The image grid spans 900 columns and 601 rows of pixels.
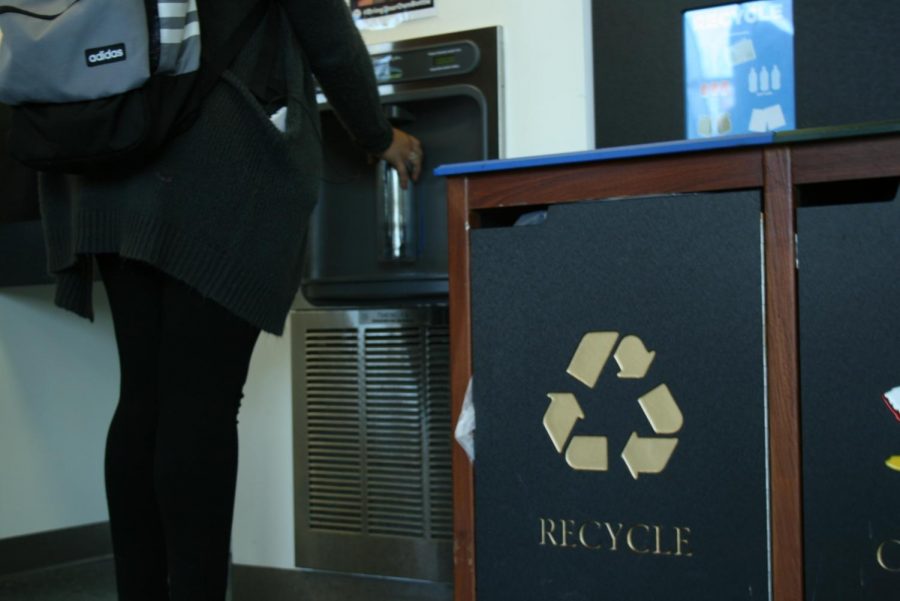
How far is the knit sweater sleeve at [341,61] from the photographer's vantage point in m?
1.05

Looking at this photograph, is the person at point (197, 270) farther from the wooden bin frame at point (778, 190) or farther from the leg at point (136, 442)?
the wooden bin frame at point (778, 190)

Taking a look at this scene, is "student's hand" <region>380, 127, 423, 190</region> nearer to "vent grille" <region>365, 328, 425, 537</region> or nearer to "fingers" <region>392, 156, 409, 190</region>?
"fingers" <region>392, 156, 409, 190</region>

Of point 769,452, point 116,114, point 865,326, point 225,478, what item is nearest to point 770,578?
point 769,452

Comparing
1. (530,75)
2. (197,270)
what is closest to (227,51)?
(197,270)

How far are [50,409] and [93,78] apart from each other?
1.40m

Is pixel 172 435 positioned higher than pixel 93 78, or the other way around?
pixel 93 78

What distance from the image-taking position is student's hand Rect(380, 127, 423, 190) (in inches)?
52.6

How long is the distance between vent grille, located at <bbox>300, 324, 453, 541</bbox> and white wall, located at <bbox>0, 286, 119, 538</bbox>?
832 millimetres

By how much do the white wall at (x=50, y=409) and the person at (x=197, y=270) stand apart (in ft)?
3.58

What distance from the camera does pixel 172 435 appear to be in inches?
38.6

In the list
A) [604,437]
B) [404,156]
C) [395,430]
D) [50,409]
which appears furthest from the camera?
[50,409]

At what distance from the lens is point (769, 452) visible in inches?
37.9

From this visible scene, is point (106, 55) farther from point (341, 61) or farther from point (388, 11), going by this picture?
point (388, 11)

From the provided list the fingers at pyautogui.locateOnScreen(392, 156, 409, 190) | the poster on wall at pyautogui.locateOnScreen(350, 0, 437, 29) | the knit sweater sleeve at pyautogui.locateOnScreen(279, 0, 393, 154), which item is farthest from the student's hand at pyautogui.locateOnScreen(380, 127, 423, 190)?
the poster on wall at pyautogui.locateOnScreen(350, 0, 437, 29)
